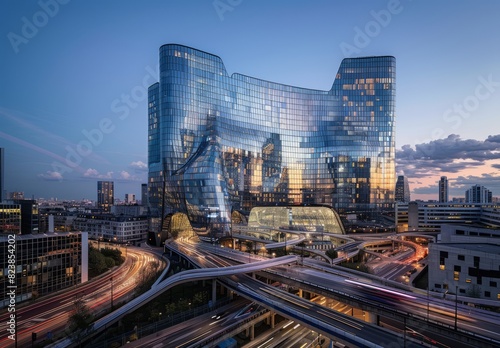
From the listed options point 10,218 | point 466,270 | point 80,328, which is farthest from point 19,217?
point 466,270

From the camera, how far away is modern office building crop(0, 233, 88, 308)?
156 feet

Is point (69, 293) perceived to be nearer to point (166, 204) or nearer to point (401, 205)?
point (166, 204)

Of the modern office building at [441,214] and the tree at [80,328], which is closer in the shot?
the tree at [80,328]

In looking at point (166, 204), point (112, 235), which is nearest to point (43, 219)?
point (112, 235)

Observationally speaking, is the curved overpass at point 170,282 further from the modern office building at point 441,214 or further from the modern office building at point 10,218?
the modern office building at point 441,214

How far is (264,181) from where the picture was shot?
438 ft

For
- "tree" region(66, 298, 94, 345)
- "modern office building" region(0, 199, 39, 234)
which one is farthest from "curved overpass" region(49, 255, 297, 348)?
"modern office building" region(0, 199, 39, 234)

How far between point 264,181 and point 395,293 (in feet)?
309

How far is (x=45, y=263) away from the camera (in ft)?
173

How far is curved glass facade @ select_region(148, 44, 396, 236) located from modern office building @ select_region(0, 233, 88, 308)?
48457 mm

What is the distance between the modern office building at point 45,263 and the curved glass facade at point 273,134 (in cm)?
4846

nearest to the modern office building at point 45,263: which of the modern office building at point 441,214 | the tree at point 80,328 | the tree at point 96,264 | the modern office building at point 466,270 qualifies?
the tree at point 96,264

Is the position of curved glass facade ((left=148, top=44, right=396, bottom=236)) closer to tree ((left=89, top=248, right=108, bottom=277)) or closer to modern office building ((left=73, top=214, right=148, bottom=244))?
modern office building ((left=73, top=214, right=148, bottom=244))

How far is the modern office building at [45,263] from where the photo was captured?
47.7 meters
